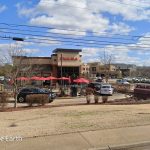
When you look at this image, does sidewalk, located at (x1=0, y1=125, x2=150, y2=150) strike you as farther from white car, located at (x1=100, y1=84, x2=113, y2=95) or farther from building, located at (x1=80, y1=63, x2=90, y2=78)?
building, located at (x1=80, y1=63, x2=90, y2=78)

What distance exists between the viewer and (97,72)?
156625mm

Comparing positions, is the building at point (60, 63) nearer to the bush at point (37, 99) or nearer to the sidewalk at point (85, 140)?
the bush at point (37, 99)

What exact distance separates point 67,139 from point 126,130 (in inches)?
94.1

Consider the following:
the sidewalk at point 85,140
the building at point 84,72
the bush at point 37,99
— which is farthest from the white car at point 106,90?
the building at point 84,72

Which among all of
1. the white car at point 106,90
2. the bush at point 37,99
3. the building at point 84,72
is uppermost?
the building at point 84,72

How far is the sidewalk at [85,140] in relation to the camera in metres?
10.1

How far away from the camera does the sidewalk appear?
33.0ft

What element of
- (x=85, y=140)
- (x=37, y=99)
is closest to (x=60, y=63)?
(x=37, y=99)

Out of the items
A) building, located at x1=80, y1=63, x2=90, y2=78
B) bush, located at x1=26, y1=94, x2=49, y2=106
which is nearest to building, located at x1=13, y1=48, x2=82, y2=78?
building, located at x1=80, y1=63, x2=90, y2=78

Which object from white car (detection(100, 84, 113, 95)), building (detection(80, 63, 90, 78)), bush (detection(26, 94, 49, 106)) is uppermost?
building (detection(80, 63, 90, 78))

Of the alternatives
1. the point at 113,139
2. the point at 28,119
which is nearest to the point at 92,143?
the point at 113,139

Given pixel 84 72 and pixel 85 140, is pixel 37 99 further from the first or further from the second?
pixel 84 72

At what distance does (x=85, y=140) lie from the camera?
35.8 ft

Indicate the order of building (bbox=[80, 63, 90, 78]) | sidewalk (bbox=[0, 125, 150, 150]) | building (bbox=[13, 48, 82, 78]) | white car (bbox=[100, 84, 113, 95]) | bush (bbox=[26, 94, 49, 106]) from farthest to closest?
building (bbox=[80, 63, 90, 78]) → building (bbox=[13, 48, 82, 78]) → white car (bbox=[100, 84, 113, 95]) → bush (bbox=[26, 94, 49, 106]) → sidewalk (bbox=[0, 125, 150, 150])
